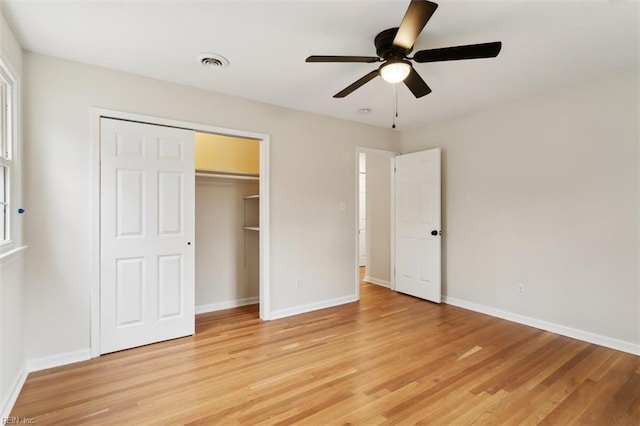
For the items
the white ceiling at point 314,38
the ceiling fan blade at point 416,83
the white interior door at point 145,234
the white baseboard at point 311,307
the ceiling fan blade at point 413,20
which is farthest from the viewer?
the white baseboard at point 311,307

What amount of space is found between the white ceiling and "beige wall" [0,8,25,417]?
155 mm

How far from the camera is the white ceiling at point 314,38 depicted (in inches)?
76.4

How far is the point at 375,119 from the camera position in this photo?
4195 mm

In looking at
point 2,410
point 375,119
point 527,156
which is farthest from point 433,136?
point 2,410

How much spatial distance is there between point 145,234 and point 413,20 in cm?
272

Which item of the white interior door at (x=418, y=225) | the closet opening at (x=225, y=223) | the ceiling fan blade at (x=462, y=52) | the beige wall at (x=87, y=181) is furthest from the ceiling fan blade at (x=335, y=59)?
the white interior door at (x=418, y=225)

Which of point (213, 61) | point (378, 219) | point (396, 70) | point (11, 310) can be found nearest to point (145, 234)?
point (11, 310)

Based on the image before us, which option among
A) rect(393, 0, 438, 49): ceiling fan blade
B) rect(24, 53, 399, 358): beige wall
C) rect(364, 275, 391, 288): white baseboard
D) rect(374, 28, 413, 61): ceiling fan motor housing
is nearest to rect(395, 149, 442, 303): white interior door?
rect(364, 275, 391, 288): white baseboard

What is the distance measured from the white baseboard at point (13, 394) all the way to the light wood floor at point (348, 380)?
1.7 inches

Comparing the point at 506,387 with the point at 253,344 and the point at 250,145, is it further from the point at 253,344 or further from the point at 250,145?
the point at 250,145

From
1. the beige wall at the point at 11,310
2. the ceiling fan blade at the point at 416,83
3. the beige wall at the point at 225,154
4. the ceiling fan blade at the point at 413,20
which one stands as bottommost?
the beige wall at the point at 11,310

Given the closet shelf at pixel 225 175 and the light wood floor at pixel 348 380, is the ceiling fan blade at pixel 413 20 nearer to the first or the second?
the light wood floor at pixel 348 380

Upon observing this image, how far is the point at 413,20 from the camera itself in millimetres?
1697

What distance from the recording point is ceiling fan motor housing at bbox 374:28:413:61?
2.09 metres
